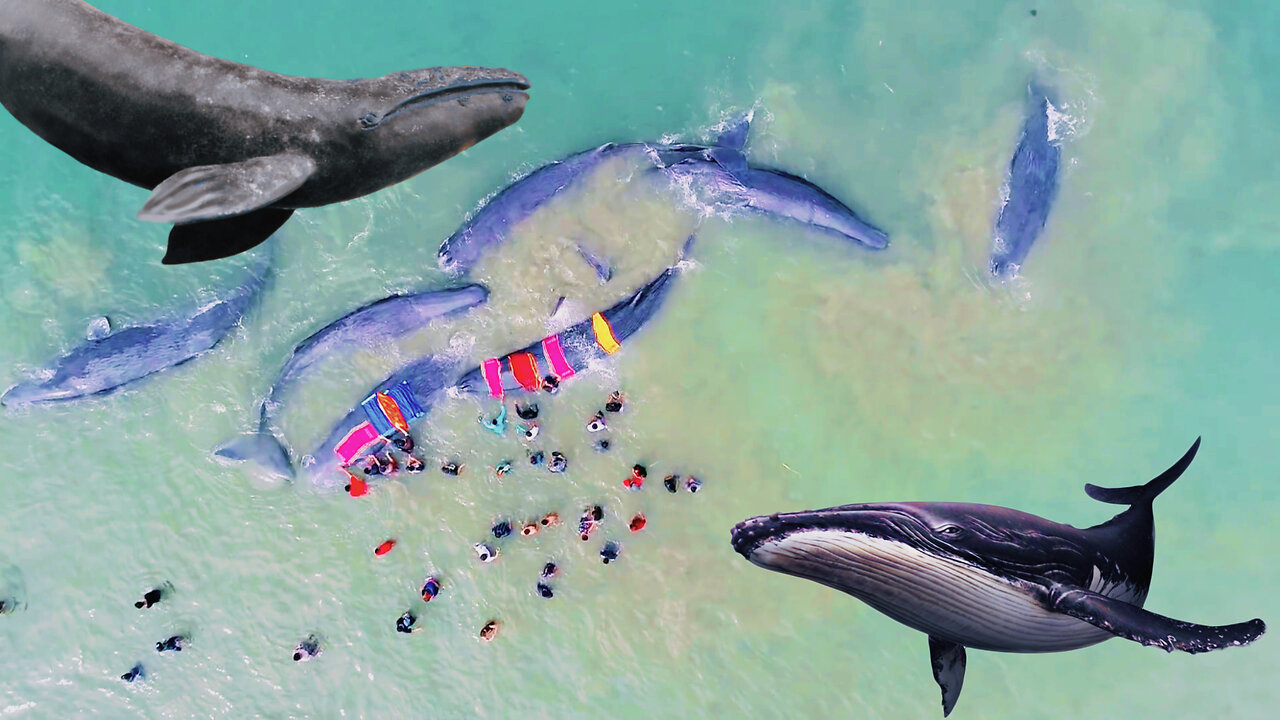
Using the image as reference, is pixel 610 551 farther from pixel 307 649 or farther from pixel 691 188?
pixel 691 188

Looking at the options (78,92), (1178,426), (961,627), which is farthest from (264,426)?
(1178,426)

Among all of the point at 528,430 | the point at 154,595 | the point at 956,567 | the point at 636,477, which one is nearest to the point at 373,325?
the point at 528,430

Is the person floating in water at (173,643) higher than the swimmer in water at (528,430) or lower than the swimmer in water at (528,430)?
lower

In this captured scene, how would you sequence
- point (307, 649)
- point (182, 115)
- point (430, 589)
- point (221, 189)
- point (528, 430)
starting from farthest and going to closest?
1. point (307, 649)
2. point (430, 589)
3. point (528, 430)
4. point (182, 115)
5. point (221, 189)

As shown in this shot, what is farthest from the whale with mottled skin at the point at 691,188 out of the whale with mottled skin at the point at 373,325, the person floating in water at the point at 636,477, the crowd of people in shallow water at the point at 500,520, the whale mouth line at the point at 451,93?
the person floating in water at the point at 636,477

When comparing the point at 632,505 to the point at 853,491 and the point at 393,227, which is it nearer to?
the point at 853,491

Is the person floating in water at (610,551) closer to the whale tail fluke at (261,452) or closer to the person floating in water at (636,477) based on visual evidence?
the person floating in water at (636,477)
